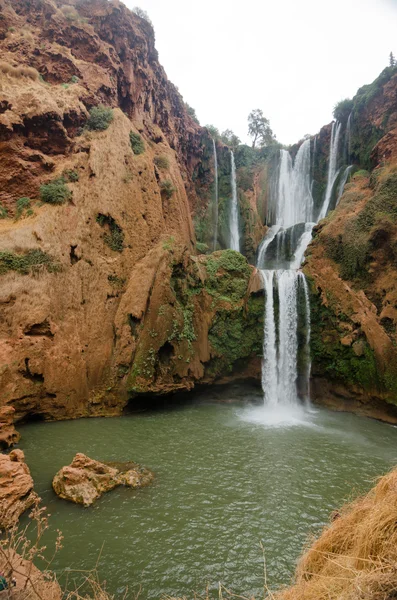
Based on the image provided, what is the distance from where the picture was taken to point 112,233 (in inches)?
666

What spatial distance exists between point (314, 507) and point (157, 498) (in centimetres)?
364

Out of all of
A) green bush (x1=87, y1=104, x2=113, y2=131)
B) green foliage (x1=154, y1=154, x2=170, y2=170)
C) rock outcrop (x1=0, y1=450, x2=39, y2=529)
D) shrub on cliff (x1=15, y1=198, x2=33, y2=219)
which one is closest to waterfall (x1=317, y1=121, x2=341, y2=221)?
green foliage (x1=154, y1=154, x2=170, y2=170)

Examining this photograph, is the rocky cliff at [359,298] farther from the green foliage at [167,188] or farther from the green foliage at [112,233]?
the green foliage at [112,233]

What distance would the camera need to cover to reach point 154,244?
18.5 m

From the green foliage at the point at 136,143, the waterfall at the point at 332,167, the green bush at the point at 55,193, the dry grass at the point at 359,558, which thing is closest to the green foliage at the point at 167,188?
the green foliage at the point at 136,143

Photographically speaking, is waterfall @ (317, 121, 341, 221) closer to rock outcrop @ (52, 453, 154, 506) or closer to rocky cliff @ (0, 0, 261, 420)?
rocky cliff @ (0, 0, 261, 420)

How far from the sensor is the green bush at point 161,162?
22.5 meters

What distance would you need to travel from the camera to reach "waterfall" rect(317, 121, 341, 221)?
29811 millimetres

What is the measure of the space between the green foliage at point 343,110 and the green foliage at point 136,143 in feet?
64.7

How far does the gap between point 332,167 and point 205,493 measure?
3126 cm

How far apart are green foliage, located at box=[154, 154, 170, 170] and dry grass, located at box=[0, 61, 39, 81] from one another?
7984mm

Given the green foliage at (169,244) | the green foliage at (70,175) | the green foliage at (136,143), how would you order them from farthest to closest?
the green foliage at (136,143)
the green foliage at (169,244)
the green foliage at (70,175)

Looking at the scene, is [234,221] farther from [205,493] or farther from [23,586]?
[23,586]

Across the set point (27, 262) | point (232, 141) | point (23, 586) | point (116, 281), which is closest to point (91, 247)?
point (116, 281)
